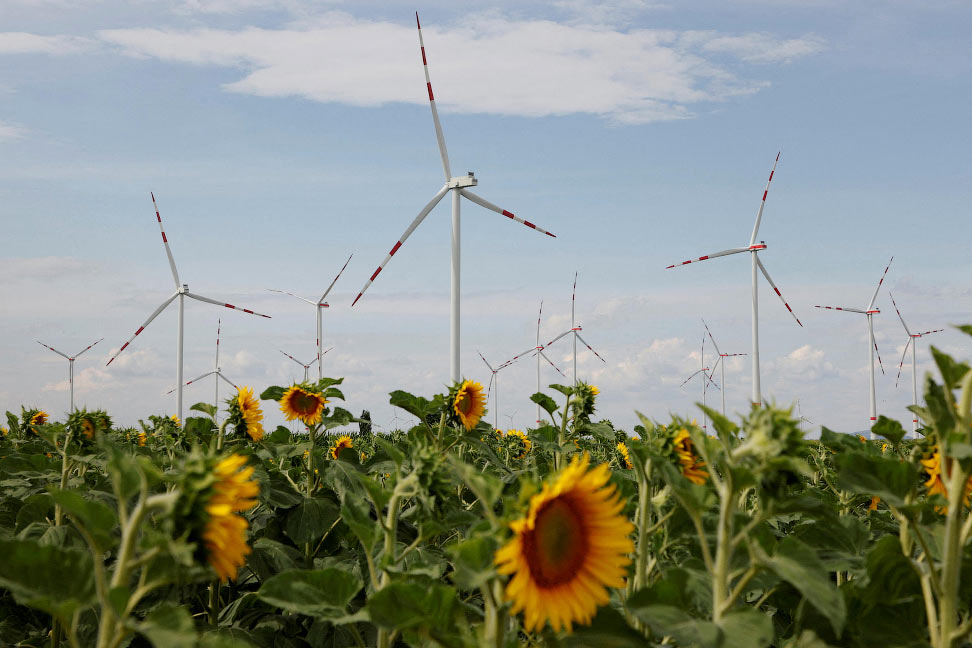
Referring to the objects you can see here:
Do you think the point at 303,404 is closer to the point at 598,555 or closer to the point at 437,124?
the point at 598,555

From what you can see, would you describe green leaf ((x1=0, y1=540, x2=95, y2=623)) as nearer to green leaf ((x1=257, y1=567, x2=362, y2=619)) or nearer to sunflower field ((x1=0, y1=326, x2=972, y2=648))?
sunflower field ((x1=0, y1=326, x2=972, y2=648))

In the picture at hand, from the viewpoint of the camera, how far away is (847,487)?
2.28 meters

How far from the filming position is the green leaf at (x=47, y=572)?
184cm

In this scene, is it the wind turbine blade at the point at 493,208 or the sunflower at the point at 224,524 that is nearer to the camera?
the sunflower at the point at 224,524

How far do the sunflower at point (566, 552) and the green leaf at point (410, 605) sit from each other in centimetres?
20

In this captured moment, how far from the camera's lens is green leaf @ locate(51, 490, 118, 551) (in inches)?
75.1

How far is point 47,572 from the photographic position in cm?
187

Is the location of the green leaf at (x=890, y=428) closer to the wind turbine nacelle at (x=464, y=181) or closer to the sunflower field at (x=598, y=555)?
the sunflower field at (x=598, y=555)

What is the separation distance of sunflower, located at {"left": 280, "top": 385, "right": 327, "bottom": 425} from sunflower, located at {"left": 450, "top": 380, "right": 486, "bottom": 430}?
0.97 metres

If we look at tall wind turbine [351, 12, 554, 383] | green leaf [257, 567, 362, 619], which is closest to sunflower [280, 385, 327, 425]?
green leaf [257, 567, 362, 619]

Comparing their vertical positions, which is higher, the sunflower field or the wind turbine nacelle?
the wind turbine nacelle

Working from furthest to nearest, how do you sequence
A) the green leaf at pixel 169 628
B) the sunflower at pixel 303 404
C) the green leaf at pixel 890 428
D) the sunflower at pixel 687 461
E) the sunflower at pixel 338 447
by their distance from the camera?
the sunflower at pixel 338 447 → the sunflower at pixel 303 404 → the green leaf at pixel 890 428 → the sunflower at pixel 687 461 → the green leaf at pixel 169 628

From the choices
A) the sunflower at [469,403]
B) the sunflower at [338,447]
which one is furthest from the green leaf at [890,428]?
the sunflower at [338,447]

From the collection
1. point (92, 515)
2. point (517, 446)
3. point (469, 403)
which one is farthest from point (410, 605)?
point (517, 446)
